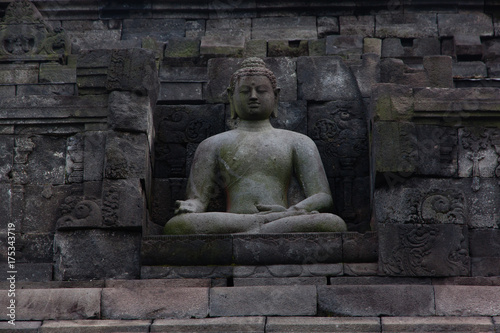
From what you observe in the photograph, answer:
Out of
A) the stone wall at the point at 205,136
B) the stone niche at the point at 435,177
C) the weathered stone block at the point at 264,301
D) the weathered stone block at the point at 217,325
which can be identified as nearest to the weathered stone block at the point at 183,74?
the stone wall at the point at 205,136

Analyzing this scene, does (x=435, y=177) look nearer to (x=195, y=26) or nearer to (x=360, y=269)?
(x=360, y=269)

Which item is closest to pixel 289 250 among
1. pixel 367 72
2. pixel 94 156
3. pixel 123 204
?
pixel 123 204

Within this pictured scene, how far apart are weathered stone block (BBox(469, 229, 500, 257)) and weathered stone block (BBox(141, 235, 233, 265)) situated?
2968mm

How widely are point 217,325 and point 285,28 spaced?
957 centimetres

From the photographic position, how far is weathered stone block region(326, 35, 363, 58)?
66.1 feet

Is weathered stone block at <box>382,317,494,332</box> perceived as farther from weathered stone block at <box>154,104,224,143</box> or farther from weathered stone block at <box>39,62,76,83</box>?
weathered stone block at <box>39,62,76,83</box>

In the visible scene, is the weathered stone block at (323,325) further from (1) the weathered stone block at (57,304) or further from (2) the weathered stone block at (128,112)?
(2) the weathered stone block at (128,112)

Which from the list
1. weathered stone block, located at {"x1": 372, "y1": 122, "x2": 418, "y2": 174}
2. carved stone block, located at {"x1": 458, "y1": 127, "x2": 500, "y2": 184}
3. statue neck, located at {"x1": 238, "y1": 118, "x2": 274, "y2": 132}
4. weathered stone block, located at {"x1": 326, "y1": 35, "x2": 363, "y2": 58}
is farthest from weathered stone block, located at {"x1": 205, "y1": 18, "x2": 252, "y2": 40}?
carved stone block, located at {"x1": 458, "y1": 127, "x2": 500, "y2": 184}

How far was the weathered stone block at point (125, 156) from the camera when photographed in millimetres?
15492

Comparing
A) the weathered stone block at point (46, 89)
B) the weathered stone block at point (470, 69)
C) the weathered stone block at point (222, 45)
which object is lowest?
the weathered stone block at point (46, 89)

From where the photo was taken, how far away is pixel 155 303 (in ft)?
46.1

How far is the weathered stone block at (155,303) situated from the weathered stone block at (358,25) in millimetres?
9125

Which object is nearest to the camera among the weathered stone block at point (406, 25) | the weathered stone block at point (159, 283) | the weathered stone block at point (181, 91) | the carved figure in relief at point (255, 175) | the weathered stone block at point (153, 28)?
the weathered stone block at point (159, 283)

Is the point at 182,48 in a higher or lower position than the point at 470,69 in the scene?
higher
